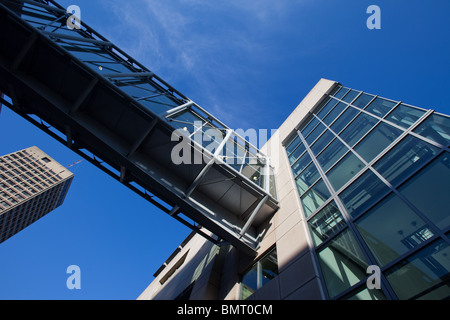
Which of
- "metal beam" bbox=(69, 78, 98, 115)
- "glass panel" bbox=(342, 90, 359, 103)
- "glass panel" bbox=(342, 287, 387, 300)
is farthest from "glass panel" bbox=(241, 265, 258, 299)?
"glass panel" bbox=(342, 90, 359, 103)

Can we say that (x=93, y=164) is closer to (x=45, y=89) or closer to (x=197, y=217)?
(x=45, y=89)

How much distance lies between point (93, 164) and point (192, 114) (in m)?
6.09

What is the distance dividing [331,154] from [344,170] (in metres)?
1.84

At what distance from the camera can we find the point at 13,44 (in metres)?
9.15

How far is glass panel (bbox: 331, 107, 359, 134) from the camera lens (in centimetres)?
1178

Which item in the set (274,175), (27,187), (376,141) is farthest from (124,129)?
(27,187)

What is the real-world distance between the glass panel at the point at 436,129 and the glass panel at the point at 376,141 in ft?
2.67

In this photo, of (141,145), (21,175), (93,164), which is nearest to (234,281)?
(141,145)

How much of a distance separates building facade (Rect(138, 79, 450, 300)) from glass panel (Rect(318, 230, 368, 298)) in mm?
27

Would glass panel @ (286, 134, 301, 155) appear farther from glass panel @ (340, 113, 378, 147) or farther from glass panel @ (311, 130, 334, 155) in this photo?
glass panel @ (340, 113, 378, 147)

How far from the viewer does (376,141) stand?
348 inches

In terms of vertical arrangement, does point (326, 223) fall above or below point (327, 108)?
below

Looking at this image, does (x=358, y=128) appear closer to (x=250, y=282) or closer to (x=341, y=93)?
(x=341, y=93)

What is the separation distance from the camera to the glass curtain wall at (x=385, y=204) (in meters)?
5.00
